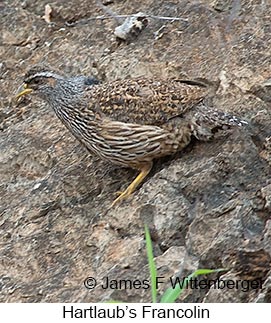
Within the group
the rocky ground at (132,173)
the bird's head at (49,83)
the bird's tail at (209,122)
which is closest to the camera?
the rocky ground at (132,173)

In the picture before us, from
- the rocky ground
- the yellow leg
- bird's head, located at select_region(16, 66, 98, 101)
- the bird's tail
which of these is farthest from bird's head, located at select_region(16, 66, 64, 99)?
the bird's tail

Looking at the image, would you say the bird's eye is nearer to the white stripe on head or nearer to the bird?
the white stripe on head

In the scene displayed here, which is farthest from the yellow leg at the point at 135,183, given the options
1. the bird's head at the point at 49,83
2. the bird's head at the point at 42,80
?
the bird's head at the point at 42,80

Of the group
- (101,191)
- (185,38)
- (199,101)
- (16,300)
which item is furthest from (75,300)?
(185,38)

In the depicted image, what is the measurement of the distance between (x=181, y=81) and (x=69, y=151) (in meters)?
1.17

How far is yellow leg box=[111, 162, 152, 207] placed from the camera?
8.41m

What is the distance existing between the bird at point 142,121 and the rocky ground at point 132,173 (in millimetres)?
132

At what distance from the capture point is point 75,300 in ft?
25.2

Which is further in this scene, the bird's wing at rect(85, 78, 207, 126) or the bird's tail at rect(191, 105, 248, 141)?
the bird's wing at rect(85, 78, 207, 126)

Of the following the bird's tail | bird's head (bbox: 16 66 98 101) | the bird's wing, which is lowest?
the bird's tail

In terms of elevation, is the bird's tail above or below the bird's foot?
above

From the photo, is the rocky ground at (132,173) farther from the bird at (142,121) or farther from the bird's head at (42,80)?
the bird's head at (42,80)

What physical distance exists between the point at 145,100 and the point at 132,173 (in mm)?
650

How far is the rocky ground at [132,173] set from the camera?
7574 mm
